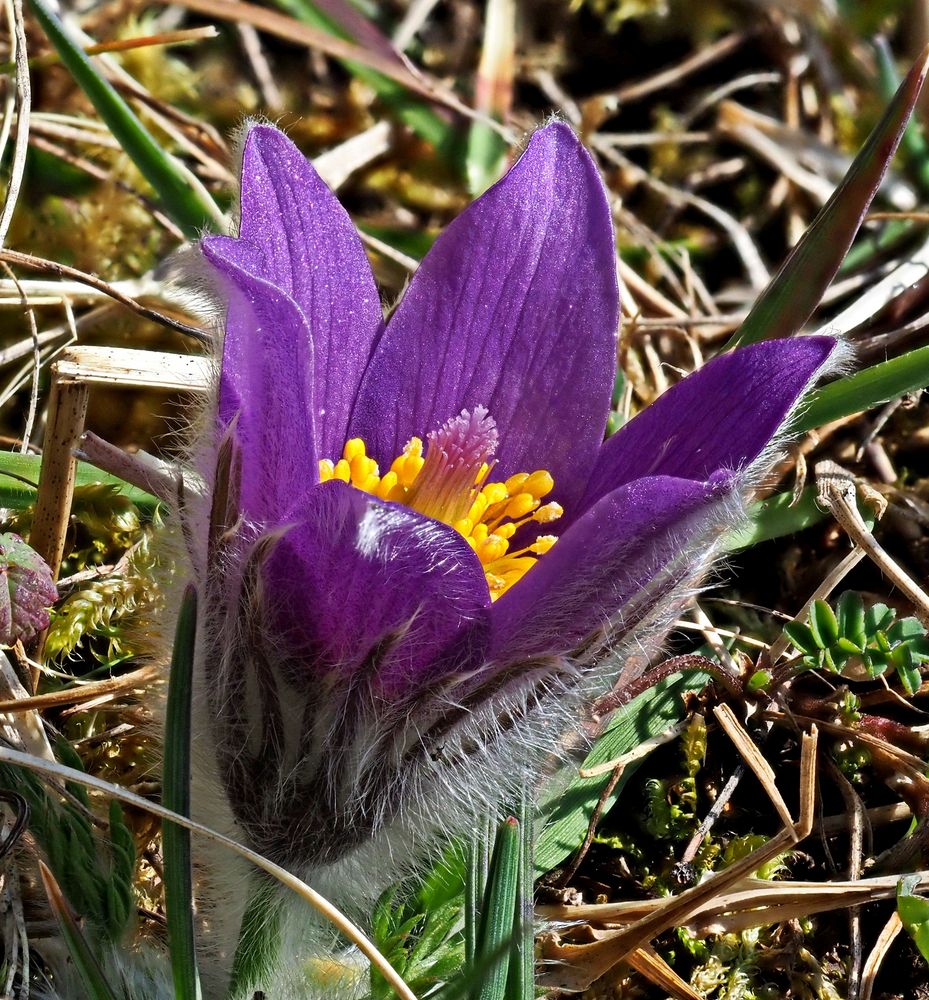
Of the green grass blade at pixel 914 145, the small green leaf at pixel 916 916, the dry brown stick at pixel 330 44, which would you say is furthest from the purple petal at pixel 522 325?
the green grass blade at pixel 914 145

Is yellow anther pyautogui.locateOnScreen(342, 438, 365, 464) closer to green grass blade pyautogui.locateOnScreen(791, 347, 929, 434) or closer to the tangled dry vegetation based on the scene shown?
the tangled dry vegetation

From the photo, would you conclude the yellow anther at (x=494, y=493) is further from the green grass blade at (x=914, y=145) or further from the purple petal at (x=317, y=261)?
the green grass blade at (x=914, y=145)

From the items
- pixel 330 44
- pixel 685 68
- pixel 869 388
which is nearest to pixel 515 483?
pixel 869 388

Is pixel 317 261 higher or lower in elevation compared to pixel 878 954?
higher

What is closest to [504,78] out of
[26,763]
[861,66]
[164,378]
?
[861,66]

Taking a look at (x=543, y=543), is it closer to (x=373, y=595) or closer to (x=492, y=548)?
(x=492, y=548)

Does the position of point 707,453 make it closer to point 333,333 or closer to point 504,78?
point 333,333
